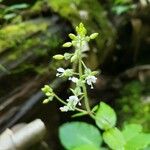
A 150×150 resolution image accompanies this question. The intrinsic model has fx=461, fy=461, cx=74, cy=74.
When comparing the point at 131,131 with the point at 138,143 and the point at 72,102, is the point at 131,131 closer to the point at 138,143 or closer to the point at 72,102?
the point at 138,143

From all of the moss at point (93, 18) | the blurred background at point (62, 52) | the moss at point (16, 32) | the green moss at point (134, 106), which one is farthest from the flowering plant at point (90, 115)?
the moss at point (93, 18)

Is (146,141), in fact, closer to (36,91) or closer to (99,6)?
(36,91)

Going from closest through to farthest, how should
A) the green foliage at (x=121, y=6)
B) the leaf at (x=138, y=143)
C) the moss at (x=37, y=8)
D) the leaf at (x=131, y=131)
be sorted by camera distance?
1. the leaf at (x=138, y=143)
2. the leaf at (x=131, y=131)
3. the moss at (x=37, y=8)
4. the green foliage at (x=121, y=6)

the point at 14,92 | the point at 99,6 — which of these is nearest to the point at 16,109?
the point at 14,92

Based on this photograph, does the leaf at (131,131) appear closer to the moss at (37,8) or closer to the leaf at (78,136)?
the leaf at (78,136)

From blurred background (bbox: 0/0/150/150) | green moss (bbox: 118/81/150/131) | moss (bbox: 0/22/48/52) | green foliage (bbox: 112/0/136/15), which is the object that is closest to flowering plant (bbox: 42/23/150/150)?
blurred background (bbox: 0/0/150/150)

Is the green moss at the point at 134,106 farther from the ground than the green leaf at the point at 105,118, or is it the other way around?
the green leaf at the point at 105,118

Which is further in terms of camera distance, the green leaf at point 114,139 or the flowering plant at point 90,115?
the green leaf at point 114,139

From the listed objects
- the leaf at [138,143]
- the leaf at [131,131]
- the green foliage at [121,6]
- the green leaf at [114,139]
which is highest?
the leaf at [138,143]
